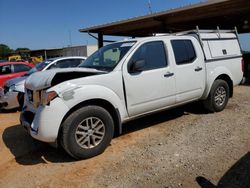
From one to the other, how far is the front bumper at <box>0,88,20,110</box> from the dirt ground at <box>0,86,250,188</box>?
1.93m

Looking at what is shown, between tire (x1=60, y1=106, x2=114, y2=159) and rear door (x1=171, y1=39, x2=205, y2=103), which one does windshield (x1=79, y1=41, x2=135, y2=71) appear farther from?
rear door (x1=171, y1=39, x2=205, y2=103)

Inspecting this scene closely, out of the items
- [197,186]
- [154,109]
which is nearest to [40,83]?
[154,109]

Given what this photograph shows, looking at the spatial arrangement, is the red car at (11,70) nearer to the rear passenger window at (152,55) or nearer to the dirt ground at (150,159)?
the dirt ground at (150,159)

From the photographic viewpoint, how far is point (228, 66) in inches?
263

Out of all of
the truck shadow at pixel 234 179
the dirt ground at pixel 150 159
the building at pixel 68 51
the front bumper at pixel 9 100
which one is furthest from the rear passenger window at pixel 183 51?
the building at pixel 68 51

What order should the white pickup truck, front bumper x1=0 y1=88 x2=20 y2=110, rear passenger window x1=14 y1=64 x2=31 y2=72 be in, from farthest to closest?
rear passenger window x1=14 y1=64 x2=31 y2=72
front bumper x1=0 y1=88 x2=20 y2=110
the white pickup truck

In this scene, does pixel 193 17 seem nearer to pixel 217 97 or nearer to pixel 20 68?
pixel 217 97

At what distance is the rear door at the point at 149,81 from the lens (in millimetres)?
4797

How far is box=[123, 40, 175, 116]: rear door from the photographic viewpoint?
15.7 feet

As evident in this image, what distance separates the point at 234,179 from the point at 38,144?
340cm

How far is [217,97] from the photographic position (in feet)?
21.6

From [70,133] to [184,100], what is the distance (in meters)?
2.70

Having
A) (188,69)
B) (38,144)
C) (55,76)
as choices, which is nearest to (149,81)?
(188,69)

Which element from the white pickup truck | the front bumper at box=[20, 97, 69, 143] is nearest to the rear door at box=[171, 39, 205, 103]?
the white pickup truck
